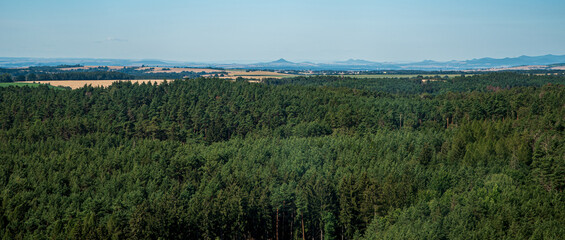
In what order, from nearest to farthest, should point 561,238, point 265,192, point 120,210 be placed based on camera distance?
point 561,238, point 120,210, point 265,192

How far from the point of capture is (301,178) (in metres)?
61.8

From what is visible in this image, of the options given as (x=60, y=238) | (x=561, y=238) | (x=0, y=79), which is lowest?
(x=60, y=238)

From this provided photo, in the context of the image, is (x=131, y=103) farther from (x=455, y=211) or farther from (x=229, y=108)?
(x=455, y=211)

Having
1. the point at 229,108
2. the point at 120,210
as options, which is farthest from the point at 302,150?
the point at 229,108

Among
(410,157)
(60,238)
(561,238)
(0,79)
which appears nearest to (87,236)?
(60,238)

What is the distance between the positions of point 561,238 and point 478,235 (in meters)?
5.93

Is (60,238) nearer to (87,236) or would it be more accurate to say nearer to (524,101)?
(87,236)

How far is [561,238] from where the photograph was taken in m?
34.5

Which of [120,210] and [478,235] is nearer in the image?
[478,235]

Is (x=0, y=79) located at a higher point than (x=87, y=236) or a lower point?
higher

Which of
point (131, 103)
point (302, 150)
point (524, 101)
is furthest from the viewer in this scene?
point (131, 103)

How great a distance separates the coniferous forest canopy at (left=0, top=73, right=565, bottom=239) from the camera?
44.5 meters

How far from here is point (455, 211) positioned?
42.5 meters

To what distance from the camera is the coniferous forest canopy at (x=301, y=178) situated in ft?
146
